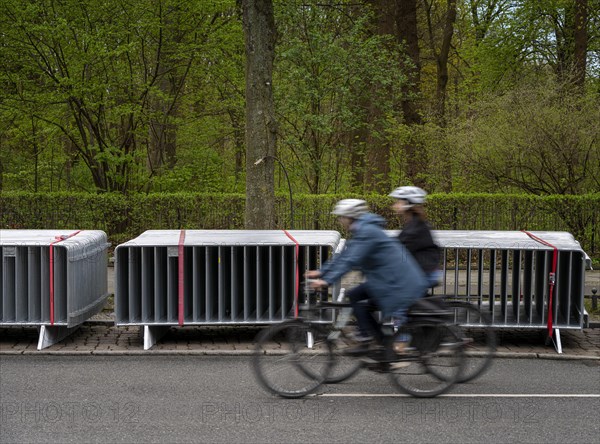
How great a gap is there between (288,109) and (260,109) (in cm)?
813

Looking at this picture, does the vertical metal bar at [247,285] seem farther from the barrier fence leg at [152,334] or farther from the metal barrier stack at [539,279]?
the metal barrier stack at [539,279]

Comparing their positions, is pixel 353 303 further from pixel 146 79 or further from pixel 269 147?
pixel 146 79

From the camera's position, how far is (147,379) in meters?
8.26

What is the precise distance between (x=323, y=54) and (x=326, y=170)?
421 centimetres

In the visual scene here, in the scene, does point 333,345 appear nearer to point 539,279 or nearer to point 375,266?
point 375,266

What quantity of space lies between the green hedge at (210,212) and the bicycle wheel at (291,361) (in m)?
10.6

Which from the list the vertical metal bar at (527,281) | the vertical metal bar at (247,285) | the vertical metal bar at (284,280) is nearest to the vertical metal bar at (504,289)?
the vertical metal bar at (527,281)

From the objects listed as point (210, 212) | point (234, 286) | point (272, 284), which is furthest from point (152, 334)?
point (210, 212)

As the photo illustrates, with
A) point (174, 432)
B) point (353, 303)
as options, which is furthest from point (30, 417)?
point (353, 303)

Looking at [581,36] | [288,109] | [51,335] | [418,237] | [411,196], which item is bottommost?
[51,335]

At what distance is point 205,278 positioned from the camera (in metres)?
10.0

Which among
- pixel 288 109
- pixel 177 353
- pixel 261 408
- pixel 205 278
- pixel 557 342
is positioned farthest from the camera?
pixel 288 109

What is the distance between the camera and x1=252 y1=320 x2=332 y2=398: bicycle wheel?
7.22m

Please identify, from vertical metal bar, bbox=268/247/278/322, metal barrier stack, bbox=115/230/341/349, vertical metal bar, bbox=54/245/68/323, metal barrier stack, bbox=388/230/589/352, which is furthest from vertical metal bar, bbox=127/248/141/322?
metal barrier stack, bbox=388/230/589/352
